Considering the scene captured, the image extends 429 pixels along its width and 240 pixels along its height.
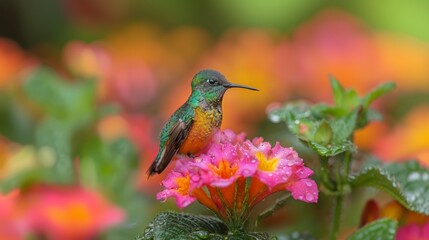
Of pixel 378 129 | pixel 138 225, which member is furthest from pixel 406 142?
pixel 138 225

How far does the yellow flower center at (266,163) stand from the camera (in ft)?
2.16

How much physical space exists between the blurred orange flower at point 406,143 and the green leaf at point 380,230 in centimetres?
55

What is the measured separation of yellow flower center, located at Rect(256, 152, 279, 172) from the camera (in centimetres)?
66

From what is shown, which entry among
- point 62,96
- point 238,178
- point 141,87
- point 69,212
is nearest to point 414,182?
point 238,178

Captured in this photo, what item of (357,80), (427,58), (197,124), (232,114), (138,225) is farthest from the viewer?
(427,58)

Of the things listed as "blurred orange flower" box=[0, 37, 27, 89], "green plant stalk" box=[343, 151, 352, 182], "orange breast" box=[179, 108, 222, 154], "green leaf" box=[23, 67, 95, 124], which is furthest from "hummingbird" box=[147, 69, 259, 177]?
"blurred orange flower" box=[0, 37, 27, 89]

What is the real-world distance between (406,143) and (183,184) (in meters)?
0.72

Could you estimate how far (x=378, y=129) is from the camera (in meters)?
1.40

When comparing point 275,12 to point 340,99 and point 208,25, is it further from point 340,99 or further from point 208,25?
point 340,99

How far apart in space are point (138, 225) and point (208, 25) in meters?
1.67

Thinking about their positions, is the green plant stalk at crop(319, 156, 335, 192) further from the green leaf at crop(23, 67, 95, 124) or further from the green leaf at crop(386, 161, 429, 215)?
the green leaf at crop(23, 67, 95, 124)

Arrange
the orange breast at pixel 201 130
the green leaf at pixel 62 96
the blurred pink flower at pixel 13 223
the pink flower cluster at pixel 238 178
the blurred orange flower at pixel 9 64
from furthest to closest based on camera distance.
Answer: the blurred orange flower at pixel 9 64 < the green leaf at pixel 62 96 < the blurred pink flower at pixel 13 223 < the orange breast at pixel 201 130 < the pink flower cluster at pixel 238 178

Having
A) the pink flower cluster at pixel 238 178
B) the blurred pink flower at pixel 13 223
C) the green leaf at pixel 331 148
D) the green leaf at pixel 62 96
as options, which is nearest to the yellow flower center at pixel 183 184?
the pink flower cluster at pixel 238 178

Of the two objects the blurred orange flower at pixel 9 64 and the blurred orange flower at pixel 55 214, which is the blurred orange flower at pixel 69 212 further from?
the blurred orange flower at pixel 9 64
